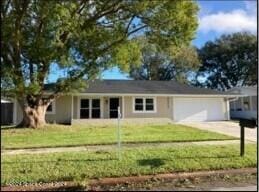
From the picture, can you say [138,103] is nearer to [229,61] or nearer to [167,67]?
[167,67]

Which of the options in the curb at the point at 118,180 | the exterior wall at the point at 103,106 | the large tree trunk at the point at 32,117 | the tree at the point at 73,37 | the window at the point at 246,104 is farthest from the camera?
the window at the point at 246,104

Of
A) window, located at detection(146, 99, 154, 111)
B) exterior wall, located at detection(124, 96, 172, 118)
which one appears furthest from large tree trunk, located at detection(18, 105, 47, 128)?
window, located at detection(146, 99, 154, 111)

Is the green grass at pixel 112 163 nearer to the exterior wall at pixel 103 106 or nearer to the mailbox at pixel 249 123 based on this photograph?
the mailbox at pixel 249 123

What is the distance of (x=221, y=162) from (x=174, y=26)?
494 inches

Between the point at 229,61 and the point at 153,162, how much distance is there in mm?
50820

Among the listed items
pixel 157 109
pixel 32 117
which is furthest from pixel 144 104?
pixel 32 117

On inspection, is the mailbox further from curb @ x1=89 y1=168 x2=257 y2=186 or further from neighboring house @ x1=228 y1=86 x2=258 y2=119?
neighboring house @ x1=228 y1=86 x2=258 y2=119

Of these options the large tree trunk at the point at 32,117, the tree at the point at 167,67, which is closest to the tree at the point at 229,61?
the tree at the point at 167,67

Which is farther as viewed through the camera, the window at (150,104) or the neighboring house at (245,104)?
the neighboring house at (245,104)

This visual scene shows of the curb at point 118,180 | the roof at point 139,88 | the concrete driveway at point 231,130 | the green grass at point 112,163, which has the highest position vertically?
the roof at point 139,88

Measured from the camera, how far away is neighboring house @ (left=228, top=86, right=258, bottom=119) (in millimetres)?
37750

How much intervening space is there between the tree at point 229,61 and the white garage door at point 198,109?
2509 cm

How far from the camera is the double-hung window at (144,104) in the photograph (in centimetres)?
3166

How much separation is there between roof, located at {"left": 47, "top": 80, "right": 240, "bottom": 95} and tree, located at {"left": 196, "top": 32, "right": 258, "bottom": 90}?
24.9m
